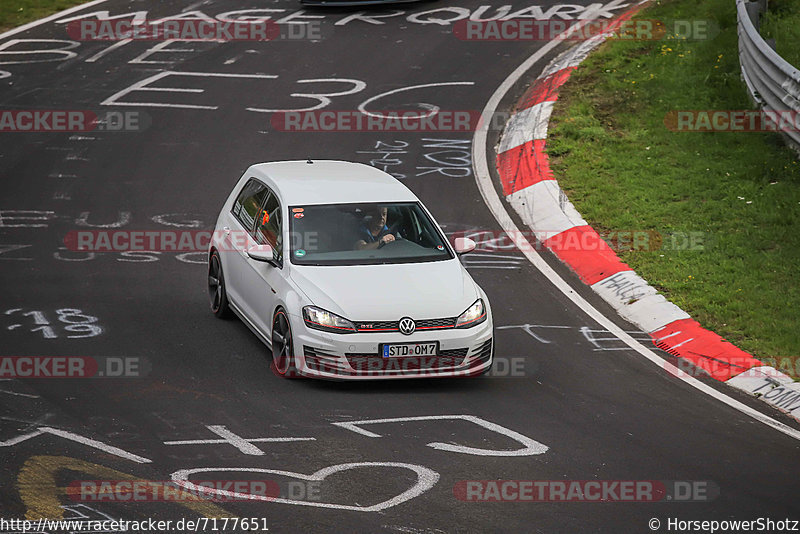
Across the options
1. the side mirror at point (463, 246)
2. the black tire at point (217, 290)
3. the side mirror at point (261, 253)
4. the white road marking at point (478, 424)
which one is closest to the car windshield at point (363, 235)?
the side mirror at point (463, 246)

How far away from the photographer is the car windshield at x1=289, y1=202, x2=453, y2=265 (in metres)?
10.4

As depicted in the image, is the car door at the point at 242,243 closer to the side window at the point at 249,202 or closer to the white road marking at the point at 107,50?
the side window at the point at 249,202

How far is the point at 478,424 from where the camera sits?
A: 9023 mm

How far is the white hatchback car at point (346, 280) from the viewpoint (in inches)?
378

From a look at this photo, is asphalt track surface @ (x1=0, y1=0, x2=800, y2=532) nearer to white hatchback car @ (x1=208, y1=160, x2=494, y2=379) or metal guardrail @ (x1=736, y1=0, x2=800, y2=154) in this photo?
white hatchback car @ (x1=208, y1=160, x2=494, y2=379)

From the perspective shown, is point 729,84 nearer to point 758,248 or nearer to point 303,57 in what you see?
point 758,248

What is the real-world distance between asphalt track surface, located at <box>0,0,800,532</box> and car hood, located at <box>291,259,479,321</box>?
0.72m

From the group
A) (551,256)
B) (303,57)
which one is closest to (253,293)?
(551,256)

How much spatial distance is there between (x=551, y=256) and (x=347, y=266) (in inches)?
160

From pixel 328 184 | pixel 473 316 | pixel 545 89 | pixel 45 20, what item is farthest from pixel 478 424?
pixel 45 20

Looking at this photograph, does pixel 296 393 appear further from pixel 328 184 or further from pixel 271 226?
pixel 328 184

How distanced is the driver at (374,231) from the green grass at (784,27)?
8590 millimetres

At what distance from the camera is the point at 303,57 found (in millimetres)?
21188

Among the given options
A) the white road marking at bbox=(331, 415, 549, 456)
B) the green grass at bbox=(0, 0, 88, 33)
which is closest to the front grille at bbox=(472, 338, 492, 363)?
Answer: the white road marking at bbox=(331, 415, 549, 456)
